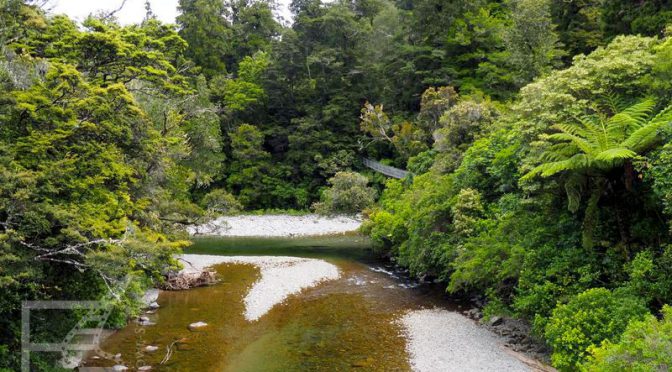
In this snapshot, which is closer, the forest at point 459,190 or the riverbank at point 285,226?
the forest at point 459,190

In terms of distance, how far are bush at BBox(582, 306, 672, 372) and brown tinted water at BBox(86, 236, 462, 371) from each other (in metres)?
4.26

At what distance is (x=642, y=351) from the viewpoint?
541 centimetres

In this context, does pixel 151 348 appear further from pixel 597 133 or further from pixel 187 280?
pixel 597 133

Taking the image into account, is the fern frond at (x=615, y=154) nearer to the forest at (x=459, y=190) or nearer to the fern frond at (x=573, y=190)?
the forest at (x=459, y=190)

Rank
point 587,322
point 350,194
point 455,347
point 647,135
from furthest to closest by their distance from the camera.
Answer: point 350,194 → point 455,347 → point 647,135 → point 587,322

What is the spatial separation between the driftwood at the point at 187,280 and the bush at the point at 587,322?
11807mm

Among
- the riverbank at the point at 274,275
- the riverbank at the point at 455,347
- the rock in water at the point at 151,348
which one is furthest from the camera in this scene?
the riverbank at the point at 274,275

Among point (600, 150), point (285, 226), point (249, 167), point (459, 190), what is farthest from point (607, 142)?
point (249, 167)

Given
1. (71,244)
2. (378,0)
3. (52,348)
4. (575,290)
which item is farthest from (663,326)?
(378,0)

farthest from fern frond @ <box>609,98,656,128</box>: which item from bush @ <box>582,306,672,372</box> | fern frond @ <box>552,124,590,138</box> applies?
bush @ <box>582,306,672,372</box>

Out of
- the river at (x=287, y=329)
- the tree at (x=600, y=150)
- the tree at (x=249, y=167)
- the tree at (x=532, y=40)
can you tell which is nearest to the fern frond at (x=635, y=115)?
the tree at (x=600, y=150)

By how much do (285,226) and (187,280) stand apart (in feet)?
52.9

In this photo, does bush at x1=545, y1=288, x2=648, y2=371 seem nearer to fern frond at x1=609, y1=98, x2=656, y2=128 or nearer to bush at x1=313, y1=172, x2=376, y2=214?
fern frond at x1=609, y1=98, x2=656, y2=128

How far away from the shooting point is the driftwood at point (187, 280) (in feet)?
51.7
